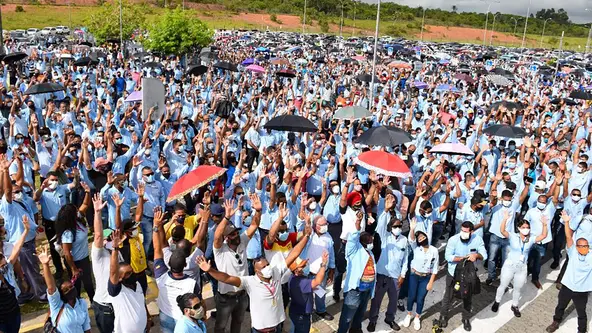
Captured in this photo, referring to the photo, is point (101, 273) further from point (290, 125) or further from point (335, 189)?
point (290, 125)

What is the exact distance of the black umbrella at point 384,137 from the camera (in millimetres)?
8797

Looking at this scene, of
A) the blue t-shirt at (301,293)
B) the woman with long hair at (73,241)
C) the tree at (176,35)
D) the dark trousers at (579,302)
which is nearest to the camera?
the blue t-shirt at (301,293)

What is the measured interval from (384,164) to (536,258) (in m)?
2.72

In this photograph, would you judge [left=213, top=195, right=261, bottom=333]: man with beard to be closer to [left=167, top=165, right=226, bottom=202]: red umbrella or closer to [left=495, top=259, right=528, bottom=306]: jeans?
[left=167, top=165, right=226, bottom=202]: red umbrella

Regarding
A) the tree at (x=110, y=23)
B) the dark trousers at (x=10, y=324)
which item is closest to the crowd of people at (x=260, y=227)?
the dark trousers at (x=10, y=324)

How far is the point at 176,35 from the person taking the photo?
1032 inches

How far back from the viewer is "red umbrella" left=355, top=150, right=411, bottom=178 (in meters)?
7.35

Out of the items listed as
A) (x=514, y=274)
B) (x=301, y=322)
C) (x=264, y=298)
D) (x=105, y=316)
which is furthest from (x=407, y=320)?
(x=105, y=316)

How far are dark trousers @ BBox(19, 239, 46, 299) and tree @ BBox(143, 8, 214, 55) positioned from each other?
2149 centimetres

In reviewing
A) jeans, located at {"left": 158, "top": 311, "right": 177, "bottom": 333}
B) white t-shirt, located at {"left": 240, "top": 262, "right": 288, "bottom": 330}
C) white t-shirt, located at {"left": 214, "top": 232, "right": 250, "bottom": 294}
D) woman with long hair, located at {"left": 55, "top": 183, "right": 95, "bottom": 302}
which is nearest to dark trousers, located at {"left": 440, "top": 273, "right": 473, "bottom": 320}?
white t-shirt, located at {"left": 240, "top": 262, "right": 288, "bottom": 330}

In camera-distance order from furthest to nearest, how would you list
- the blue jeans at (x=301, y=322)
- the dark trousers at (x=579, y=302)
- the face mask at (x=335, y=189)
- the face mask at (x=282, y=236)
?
the face mask at (x=335, y=189)
the dark trousers at (x=579, y=302)
the face mask at (x=282, y=236)
the blue jeans at (x=301, y=322)

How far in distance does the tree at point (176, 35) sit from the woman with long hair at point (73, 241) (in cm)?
2180

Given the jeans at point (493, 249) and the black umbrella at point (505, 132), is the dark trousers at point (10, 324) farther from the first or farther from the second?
the black umbrella at point (505, 132)

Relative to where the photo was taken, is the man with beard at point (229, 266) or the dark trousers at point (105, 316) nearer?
the dark trousers at point (105, 316)
